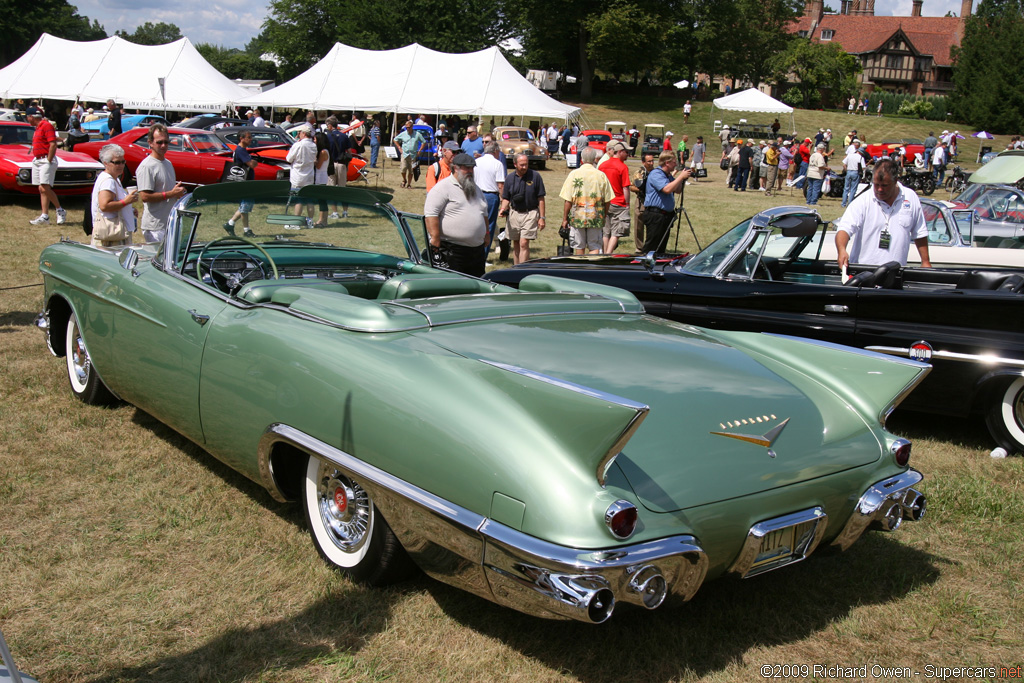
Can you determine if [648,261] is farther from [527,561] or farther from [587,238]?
[527,561]

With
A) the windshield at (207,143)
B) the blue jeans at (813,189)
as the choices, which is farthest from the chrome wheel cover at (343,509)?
the blue jeans at (813,189)

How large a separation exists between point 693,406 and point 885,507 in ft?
2.82

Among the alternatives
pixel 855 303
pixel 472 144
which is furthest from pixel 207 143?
pixel 855 303

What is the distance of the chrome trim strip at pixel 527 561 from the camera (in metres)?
2.41

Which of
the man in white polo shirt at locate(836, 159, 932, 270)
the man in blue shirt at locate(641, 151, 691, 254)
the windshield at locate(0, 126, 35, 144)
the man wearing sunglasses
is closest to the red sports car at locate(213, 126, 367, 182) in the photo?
the windshield at locate(0, 126, 35, 144)

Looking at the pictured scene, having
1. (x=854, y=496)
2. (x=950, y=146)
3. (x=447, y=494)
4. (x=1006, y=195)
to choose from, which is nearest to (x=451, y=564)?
(x=447, y=494)

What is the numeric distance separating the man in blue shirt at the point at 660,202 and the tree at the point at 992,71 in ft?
173

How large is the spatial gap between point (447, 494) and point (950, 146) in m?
37.1

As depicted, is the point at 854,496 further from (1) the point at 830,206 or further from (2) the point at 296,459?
(1) the point at 830,206

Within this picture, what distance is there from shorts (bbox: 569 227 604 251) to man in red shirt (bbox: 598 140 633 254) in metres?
0.67

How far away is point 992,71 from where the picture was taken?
174ft

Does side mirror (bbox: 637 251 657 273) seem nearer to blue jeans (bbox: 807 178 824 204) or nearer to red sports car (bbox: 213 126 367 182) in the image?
red sports car (bbox: 213 126 367 182)

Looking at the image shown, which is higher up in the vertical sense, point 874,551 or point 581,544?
point 581,544

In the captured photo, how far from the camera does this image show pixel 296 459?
356cm
